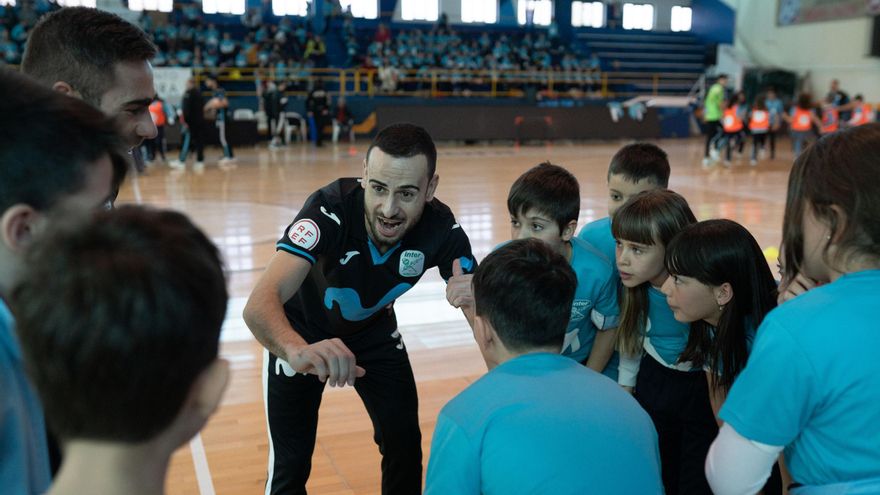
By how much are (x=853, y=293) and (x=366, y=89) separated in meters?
26.0

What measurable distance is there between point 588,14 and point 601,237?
110 ft

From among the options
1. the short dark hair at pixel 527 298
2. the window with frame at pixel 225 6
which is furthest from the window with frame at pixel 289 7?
the short dark hair at pixel 527 298

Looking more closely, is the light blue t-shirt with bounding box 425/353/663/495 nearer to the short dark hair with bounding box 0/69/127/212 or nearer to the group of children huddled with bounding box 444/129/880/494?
the group of children huddled with bounding box 444/129/880/494

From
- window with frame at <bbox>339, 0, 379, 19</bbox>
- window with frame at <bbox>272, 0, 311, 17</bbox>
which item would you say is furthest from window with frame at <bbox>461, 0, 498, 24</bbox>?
window with frame at <bbox>272, 0, 311, 17</bbox>

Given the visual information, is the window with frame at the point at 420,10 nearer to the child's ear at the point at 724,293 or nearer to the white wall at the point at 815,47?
the white wall at the point at 815,47

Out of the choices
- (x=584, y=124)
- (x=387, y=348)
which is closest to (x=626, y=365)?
(x=387, y=348)

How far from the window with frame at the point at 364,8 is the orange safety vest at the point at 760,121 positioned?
17.5 meters

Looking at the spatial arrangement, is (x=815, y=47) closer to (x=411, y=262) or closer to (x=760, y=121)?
(x=760, y=121)

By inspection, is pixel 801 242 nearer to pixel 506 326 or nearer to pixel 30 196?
pixel 506 326

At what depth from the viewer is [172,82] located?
2091 centimetres

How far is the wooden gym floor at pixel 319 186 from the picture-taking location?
387cm

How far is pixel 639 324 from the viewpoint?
3.14 m

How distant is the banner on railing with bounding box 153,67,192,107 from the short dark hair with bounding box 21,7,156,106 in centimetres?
1960

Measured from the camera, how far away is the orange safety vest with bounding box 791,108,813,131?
1898 centimetres
